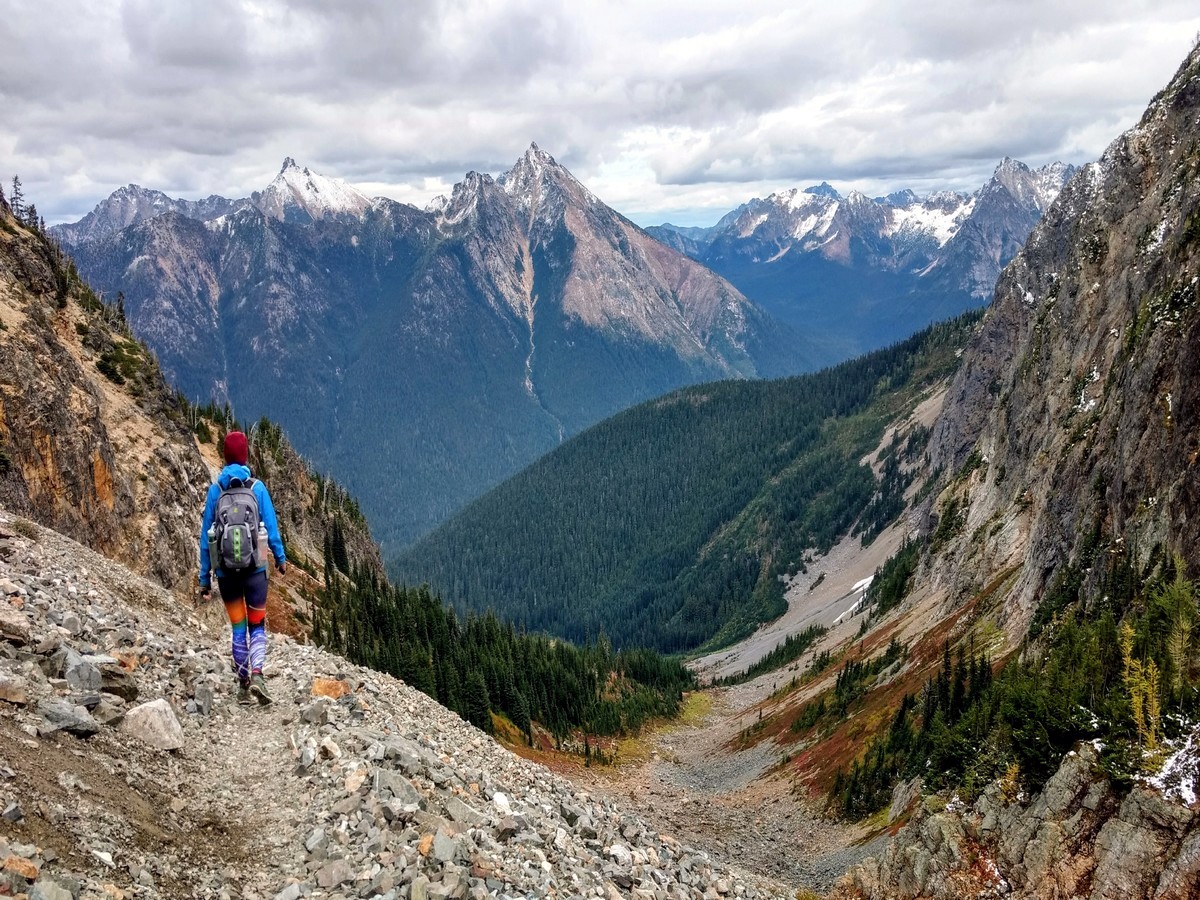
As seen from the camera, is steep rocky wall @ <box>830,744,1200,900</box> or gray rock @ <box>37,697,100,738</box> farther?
steep rocky wall @ <box>830,744,1200,900</box>

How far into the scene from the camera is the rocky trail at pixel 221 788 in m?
11.7

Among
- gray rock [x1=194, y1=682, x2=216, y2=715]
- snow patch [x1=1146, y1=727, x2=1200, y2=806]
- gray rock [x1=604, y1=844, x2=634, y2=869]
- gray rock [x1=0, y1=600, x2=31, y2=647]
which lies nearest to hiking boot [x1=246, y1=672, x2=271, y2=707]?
gray rock [x1=194, y1=682, x2=216, y2=715]

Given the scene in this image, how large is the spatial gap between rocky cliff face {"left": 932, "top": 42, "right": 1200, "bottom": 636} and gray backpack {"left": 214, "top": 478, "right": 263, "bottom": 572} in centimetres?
3862

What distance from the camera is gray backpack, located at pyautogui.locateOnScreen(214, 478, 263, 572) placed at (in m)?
17.7

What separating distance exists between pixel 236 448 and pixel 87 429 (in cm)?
3404

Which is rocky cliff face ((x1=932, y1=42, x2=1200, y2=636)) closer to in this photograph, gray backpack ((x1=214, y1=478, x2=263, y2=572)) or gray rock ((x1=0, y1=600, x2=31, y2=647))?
gray backpack ((x1=214, y1=478, x2=263, y2=572))

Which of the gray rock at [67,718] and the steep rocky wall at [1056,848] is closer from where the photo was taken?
the gray rock at [67,718]

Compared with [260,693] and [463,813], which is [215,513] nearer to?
[260,693]

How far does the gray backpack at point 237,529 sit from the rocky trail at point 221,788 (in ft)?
10.0

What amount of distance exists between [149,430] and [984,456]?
4288 inches

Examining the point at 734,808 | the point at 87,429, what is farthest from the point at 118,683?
the point at 734,808

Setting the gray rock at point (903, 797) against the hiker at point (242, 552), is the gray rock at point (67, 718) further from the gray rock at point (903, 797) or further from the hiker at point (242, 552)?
the gray rock at point (903, 797)

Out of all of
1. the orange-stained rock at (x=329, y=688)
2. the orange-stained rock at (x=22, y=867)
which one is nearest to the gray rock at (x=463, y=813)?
the orange-stained rock at (x=329, y=688)

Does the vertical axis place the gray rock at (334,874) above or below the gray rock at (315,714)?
below
